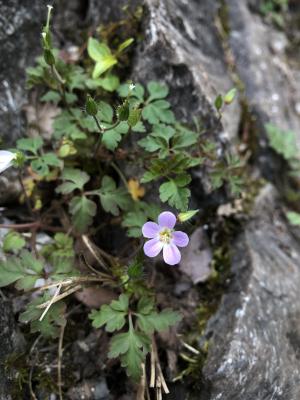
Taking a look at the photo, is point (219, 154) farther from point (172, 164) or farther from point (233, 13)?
point (233, 13)

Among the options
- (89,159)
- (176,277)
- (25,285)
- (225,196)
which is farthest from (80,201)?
(225,196)

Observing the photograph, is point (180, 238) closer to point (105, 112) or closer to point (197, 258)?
point (197, 258)

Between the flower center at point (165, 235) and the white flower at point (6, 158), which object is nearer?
the flower center at point (165, 235)

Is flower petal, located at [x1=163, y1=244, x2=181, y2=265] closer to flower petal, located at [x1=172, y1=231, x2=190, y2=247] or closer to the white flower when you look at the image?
flower petal, located at [x1=172, y1=231, x2=190, y2=247]

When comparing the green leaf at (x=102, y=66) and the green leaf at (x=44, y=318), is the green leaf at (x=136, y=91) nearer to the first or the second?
the green leaf at (x=102, y=66)

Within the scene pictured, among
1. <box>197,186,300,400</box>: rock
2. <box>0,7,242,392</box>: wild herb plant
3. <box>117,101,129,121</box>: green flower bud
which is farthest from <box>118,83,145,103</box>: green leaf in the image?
<box>197,186,300,400</box>: rock

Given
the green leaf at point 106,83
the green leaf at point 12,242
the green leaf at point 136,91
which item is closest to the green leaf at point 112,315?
the green leaf at point 12,242
